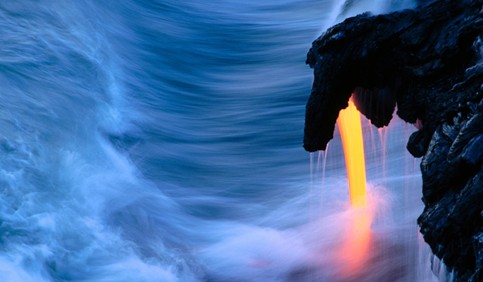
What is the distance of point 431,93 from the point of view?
6.69 m

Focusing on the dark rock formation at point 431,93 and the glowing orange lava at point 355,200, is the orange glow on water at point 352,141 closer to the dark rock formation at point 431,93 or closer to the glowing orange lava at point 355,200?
the glowing orange lava at point 355,200

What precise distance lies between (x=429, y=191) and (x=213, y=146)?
7987 millimetres

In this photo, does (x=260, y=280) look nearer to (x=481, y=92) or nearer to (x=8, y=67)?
(x=481, y=92)

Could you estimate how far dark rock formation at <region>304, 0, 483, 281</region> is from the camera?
570 centimetres

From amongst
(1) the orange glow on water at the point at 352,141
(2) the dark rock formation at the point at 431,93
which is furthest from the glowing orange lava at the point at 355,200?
(2) the dark rock formation at the point at 431,93

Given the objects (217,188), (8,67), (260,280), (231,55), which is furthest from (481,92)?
→ (231,55)

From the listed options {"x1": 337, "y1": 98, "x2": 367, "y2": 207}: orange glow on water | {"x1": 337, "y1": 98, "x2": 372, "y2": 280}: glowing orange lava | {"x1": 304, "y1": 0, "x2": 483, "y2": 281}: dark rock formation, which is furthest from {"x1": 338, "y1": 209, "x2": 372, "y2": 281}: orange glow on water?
{"x1": 304, "y1": 0, "x2": 483, "y2": 281}: dark rock formation

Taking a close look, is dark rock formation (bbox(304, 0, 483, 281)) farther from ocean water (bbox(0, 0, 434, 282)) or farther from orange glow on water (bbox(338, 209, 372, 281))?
orange glow on water (bbox(338, 209, 372, 281))

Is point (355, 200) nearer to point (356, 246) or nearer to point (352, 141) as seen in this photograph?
point (356, 246)

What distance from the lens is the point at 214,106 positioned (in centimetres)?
1559

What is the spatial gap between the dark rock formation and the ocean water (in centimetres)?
34

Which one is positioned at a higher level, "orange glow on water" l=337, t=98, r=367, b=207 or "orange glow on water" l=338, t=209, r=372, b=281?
"orange glow on water" l=337, t=98, r=367, b=207

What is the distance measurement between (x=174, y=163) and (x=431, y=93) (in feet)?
22.3

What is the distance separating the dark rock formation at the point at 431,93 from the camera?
5699mm
